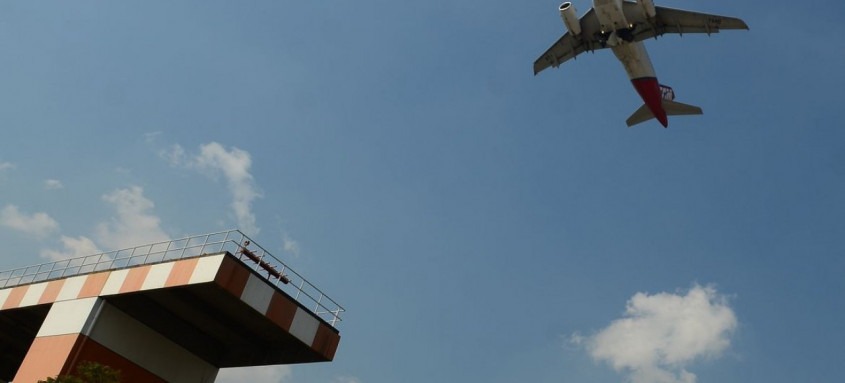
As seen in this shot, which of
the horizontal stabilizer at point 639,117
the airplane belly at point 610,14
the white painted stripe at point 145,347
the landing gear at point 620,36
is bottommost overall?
the white painted stripe at point 145,347

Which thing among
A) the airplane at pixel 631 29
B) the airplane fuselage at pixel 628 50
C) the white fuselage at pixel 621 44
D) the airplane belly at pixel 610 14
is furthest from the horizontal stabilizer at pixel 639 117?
the airplane belly at pixel 610 14

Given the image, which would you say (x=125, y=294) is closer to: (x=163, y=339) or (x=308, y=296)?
(x=163, y=339)

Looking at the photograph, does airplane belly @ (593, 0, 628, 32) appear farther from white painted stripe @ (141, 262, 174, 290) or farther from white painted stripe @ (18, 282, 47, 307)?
white painted stripe @ (18, 282, 47, 307)

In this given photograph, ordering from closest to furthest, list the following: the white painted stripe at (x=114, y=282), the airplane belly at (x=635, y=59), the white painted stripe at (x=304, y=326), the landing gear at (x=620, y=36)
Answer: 1. the white painted stripe at (x=114, y=282)
2. the white painted stripe at (x=304, y=326)
3. the landing gear at (x=620, y=36)
4. the airplane belly at (x=635, y=59)

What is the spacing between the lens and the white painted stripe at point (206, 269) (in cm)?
2658

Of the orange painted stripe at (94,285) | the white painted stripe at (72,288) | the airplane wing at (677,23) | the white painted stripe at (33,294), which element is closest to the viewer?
the orange painted stripe at (94,285)

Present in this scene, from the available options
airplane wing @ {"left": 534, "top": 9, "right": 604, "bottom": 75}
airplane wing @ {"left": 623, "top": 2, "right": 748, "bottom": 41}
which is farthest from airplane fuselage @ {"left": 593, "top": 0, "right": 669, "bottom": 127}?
airplane wing @ {"left": 534, "top": 9, "right": 604, "bottom": 75}

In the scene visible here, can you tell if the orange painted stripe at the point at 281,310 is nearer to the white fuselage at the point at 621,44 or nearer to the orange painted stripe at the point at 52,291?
the orange painted stripe at the point at 52,291

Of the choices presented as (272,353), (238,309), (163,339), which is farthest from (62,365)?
(272,353)

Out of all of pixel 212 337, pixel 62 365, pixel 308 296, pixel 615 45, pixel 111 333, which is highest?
pixel 615 45

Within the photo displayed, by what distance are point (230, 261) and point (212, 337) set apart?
303 inches

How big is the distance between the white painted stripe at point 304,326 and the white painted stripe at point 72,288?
34.1 feet

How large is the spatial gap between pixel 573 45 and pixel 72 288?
32195 mm

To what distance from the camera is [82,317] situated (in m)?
28.2
